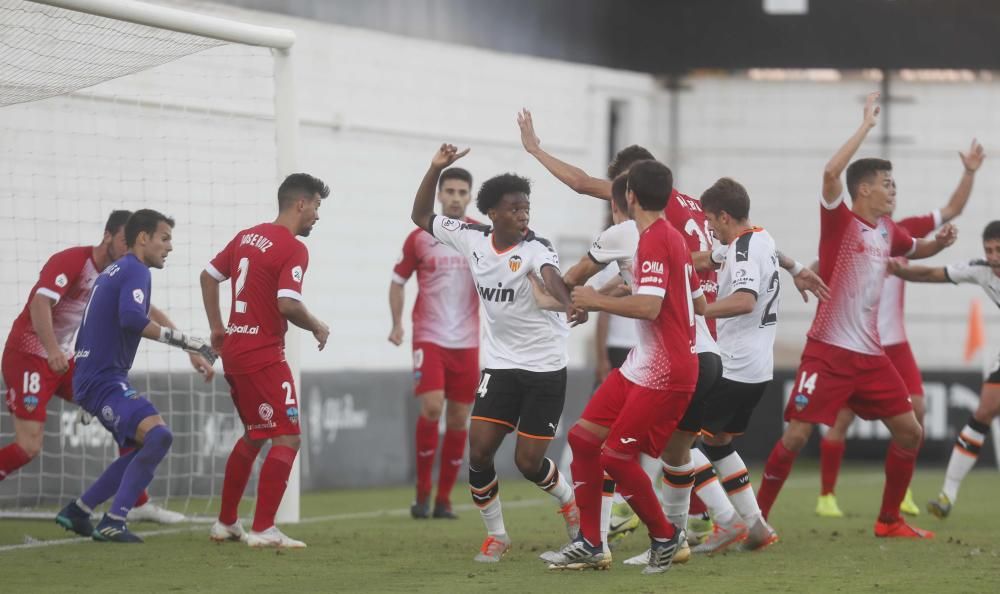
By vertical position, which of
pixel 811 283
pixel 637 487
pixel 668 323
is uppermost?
pixel 811 283

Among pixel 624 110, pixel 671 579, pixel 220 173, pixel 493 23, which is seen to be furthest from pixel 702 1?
pixel 671 579

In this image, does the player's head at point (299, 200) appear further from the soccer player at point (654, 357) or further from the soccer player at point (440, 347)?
the soccer player at point (654, 357)

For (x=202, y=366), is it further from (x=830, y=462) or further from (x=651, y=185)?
(x=830, y=462)

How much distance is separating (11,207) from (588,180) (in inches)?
217

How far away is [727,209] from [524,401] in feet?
5.28

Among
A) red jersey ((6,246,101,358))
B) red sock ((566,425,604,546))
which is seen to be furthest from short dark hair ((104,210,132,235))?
red sock ((566,425,604,546))

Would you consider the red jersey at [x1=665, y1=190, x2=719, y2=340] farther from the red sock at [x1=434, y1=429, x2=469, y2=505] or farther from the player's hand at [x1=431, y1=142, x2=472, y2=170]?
the red sock at [x1=434, y1=429, x2=469, y2=505]

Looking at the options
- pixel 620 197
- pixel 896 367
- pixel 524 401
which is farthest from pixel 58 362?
pixel 896 367

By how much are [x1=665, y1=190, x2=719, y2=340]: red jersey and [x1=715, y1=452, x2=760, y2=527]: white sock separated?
0.85 metres

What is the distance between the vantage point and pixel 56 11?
9055 millimetres

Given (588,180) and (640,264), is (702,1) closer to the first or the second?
(588,180)

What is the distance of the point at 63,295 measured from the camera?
33.3 feet

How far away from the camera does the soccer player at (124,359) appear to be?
9.49 metres

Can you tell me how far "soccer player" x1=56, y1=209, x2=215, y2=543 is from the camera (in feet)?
31.1
